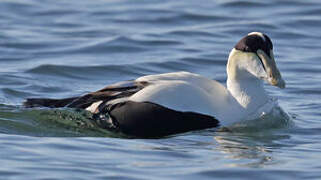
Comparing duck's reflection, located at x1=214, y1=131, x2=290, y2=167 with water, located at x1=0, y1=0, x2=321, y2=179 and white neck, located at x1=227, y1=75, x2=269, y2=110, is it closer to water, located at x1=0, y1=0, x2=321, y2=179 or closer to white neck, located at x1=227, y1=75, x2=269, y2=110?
water, located at x1=0, y1=0, x2=321, y2=179

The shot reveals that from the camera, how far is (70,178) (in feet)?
24.1

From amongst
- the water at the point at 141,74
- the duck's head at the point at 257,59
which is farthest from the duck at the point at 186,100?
the water at the point at 141,74

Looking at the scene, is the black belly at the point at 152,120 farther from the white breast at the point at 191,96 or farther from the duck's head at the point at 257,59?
the duck's head at the point at 257,59

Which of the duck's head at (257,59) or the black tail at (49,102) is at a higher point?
the duck's head at (257,59)

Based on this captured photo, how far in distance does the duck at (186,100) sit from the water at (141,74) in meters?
0.12

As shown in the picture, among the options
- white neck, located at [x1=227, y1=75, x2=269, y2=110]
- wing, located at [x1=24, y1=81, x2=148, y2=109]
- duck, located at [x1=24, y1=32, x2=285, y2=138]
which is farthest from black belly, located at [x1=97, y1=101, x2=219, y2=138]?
white neck, located at [x1=227, y1=75, x2=269, y2=110]

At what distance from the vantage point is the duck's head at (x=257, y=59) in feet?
30.1

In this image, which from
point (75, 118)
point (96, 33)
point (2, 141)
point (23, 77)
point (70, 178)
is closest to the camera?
point (70, 178)

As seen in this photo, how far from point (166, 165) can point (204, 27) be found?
8670 mm

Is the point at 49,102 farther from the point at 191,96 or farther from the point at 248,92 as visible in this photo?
the point at 248,92

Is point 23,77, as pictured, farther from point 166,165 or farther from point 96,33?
point 166,165

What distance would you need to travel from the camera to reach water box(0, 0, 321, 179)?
7.88m

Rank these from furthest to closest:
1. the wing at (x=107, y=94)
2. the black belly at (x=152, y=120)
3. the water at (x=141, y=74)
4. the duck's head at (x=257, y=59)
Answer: the duck's head at (x=257, y=59)
the wing at (x=107, y=94)
the black belly at (x=152, y=120)
the water at (x=141, y=74)

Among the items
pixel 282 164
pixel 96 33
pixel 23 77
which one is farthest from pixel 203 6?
pixel 282 164
